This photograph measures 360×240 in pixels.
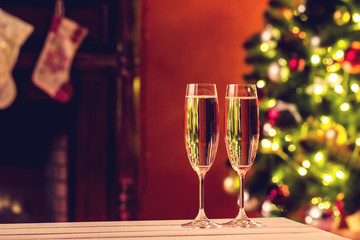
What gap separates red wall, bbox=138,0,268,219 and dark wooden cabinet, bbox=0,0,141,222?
0.78m

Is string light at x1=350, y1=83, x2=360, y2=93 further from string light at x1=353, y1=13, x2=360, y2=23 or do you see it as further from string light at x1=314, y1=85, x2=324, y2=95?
string light at x1=353, y1=13, x2=360, y2=23

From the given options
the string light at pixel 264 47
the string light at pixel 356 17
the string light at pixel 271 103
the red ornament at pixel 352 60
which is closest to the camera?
the red ornament at pixel 352 60

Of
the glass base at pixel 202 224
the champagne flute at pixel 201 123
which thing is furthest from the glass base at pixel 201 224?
the champagne flute at pixel 201 123

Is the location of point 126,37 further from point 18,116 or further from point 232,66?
point 232,66

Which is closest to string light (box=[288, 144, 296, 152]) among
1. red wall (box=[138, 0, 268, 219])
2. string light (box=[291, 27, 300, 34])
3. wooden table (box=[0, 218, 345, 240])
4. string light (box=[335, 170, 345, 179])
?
string light (box=[335, 170, 345, 179])

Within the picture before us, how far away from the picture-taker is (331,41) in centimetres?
287

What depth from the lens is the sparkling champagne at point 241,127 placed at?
3.30 ft

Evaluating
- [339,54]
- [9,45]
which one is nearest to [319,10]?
[339,54]

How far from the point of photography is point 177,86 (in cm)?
387

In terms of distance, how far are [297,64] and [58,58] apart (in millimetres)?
1220

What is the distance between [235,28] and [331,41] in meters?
1.21

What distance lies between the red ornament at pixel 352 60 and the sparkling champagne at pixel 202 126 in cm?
191

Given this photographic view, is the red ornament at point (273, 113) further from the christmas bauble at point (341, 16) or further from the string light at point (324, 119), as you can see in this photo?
the christmas bauble at point (341, 16)

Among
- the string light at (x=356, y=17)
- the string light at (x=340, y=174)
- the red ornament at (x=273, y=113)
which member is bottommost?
the string light at (x=340, y=174)
